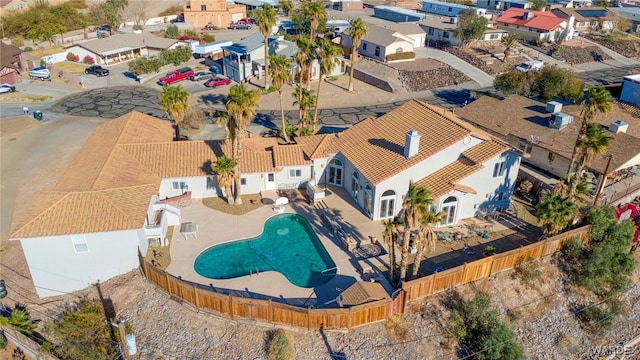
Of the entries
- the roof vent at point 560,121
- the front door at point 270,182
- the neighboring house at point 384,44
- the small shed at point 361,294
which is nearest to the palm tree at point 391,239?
the small shed at point 361,294

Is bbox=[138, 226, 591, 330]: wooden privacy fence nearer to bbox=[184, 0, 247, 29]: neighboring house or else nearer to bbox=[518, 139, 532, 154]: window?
bbox=[518, 139, 532, 154]: window

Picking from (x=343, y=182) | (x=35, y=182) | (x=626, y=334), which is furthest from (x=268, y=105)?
(x=626, y=334)

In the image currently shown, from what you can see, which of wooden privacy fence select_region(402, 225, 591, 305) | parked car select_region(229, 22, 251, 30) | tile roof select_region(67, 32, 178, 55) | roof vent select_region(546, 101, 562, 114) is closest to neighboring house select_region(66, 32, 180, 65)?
tile roof select_region(67, 32, 178, 55)

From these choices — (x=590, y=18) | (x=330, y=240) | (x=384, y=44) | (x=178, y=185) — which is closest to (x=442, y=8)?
(x=590, y=18)

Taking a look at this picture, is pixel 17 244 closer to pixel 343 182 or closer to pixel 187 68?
pixel 343 182

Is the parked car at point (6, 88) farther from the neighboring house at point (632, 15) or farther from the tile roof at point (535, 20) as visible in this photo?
the neighboring house at point (632, 15)

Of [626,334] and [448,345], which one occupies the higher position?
[448,345]

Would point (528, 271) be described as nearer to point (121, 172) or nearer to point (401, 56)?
point (121, 172)
